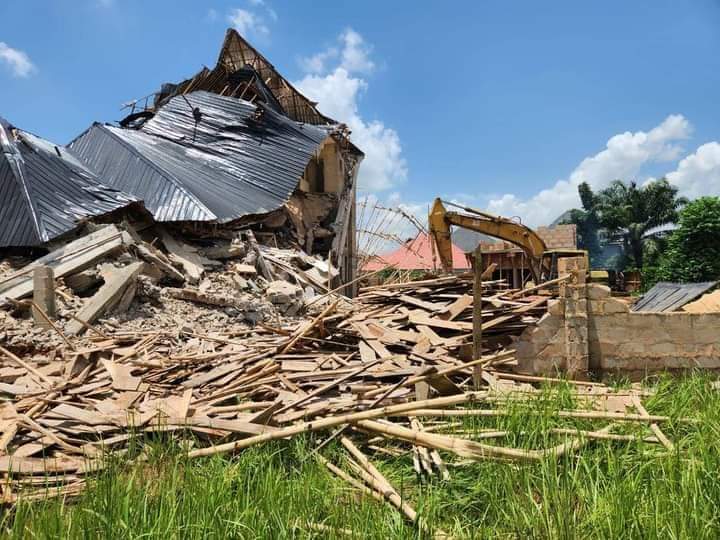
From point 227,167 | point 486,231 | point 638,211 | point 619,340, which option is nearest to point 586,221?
point 638,211

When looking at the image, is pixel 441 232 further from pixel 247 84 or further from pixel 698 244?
pixel 698 244

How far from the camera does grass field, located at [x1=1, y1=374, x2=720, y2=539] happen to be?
2.75 meters

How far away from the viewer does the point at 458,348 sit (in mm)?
6461

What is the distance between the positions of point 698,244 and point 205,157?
2365cm

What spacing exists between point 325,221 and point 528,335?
1046 centimetres

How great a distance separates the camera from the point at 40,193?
1027 centimetres

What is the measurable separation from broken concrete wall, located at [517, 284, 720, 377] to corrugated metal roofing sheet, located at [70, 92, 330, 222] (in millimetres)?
7718

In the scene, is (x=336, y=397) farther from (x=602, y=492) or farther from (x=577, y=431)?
(x=602, y=492)

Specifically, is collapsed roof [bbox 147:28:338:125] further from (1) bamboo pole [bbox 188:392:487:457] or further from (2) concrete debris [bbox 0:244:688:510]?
(1) bamboo pole [bbox 188:392:487:457]

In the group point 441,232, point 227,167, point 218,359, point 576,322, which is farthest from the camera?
point 227,167

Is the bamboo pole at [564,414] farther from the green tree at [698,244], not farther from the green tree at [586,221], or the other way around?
the green tree at [586,221]

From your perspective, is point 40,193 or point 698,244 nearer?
point 40,193

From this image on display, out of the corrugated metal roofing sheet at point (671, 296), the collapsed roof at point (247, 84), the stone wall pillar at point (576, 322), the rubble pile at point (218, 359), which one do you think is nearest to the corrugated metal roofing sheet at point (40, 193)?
the rubble pile at point (218, 359)

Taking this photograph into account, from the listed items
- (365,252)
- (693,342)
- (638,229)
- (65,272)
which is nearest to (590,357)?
(693,342)
